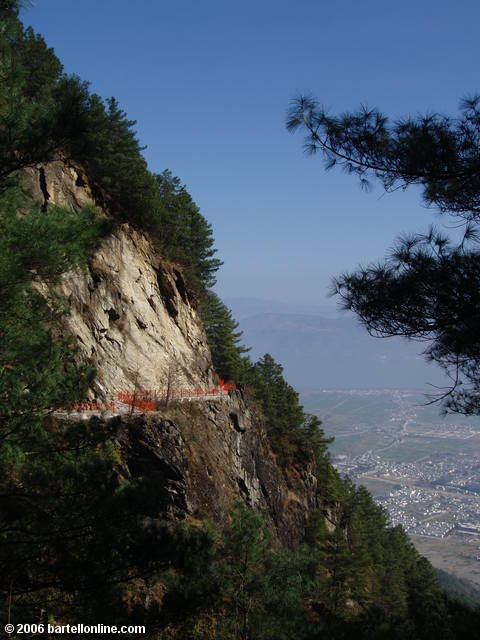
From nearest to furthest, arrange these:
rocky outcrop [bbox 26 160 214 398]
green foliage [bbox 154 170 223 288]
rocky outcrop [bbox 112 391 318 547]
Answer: rocky outcrop [bbox 112 391 318 547], rocky outcrop [bbox 26 160 214 398], green foliage [bbox 154 170 223 288]

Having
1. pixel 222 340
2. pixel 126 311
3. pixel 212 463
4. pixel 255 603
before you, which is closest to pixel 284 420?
pixel 222 340

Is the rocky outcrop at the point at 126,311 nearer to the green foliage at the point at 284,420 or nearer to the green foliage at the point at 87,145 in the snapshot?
the green foliage at the point at 87,145

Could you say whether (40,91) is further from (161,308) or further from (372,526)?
(372,526)

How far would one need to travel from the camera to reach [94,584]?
21.2 ft

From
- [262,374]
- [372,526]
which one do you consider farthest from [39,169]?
[372,526]

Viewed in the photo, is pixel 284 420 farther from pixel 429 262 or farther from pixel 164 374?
pixel 429 262

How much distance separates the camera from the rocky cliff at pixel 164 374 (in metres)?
15.6

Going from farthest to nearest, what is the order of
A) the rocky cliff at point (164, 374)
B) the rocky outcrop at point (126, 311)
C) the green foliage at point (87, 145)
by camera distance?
the rocky outcrop at point (126, 311), the rocky cliff at point (164, 374), the green foliage at point (87, 145)

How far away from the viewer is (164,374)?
21.4 meters

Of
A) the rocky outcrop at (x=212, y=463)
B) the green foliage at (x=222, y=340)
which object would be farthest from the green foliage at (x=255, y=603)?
the green foliage at (x=222, y=340)

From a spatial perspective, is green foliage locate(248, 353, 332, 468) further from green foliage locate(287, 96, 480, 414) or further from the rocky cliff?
green foliage locate(287, 96, 480, 414)

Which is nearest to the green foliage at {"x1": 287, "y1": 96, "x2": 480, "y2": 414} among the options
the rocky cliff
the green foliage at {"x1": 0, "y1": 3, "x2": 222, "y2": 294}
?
the green foliage at {"x1": 0, "y1": 3, "x2": 222, "y2": 294}

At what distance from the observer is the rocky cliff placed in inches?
613

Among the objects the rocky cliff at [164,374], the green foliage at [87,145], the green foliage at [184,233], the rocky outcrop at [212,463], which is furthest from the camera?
the green foliage at [184,233]
